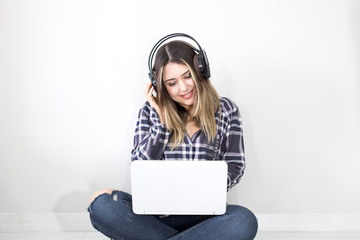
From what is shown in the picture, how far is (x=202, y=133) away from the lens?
1493mm

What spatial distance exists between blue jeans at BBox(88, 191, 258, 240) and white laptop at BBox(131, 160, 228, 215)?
0.09m

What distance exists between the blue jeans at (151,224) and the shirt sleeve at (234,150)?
0.52ft

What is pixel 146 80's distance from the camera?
1.73 meters

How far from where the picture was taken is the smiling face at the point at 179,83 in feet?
4.50

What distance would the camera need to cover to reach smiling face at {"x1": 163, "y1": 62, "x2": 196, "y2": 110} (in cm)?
137

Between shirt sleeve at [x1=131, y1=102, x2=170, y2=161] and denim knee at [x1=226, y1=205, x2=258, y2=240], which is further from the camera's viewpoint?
shirt sleeve at [x1=131, y1=102, x2=170, y2=161]

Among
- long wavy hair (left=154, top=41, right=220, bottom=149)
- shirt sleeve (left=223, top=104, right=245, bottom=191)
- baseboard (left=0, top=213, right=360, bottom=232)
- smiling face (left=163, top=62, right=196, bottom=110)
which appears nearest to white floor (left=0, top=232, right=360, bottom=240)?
baseboard (left=0, top=213, right=360, bottom=232)

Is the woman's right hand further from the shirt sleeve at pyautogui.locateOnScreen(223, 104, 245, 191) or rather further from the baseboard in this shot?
the baseboard
